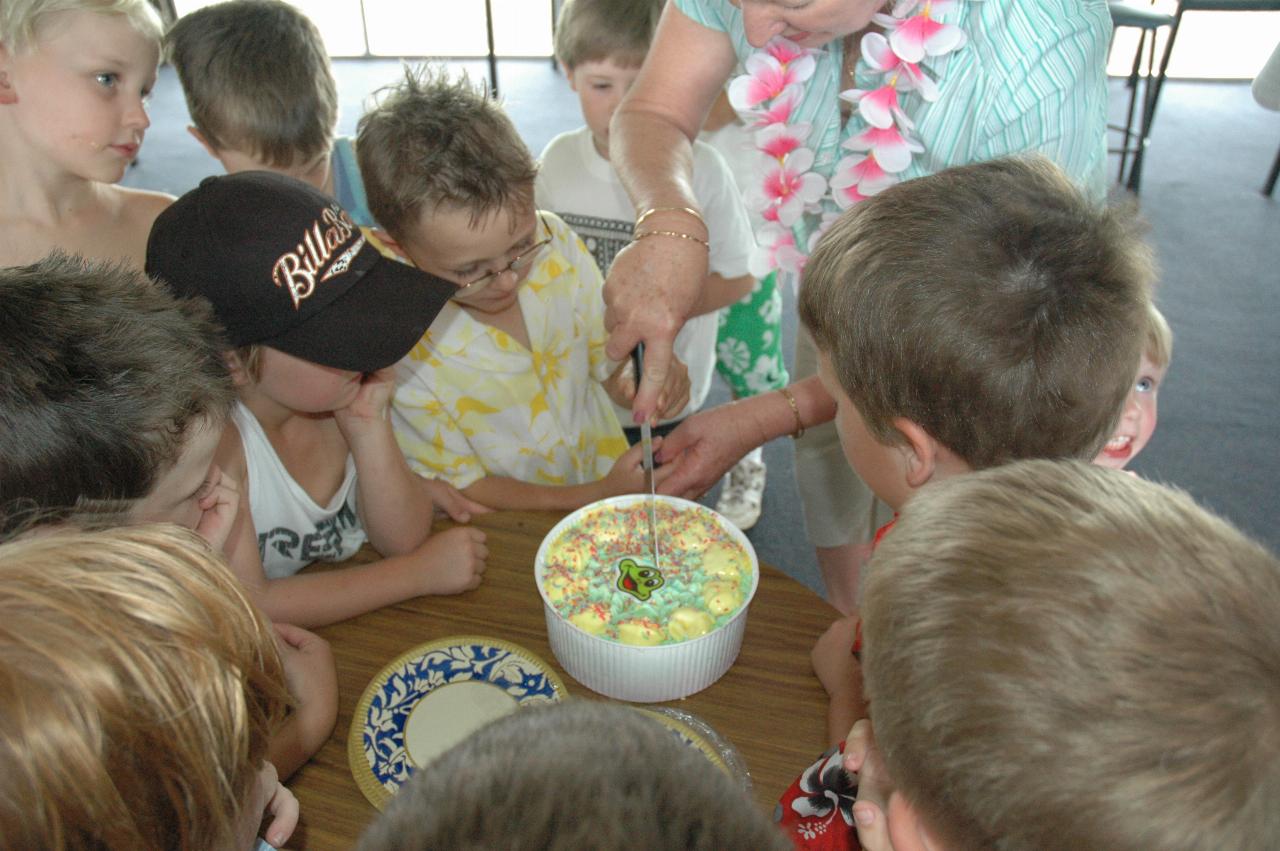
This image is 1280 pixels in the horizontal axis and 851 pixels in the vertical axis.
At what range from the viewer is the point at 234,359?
1.16 m

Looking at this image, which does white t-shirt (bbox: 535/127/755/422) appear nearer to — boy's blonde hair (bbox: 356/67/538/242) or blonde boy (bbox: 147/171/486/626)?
boy's blonde hair (bbox: 356/67/538/242)

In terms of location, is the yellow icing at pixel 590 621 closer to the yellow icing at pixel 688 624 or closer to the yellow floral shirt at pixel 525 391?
the yellow icing at pixel 688 624

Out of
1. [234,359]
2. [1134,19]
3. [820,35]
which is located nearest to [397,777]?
[234,359]

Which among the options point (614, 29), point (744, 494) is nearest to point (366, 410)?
point (614, 29)

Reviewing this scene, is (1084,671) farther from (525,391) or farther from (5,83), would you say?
(5,83)

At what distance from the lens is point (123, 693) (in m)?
0.55

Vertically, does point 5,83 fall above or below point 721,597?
above

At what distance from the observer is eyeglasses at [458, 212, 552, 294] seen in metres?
1.52

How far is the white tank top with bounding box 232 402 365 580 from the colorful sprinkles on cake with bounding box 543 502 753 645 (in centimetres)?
38

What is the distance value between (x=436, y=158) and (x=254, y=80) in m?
0.67

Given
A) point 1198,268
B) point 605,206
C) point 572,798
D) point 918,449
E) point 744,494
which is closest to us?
point 572,798

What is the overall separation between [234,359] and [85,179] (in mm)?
856

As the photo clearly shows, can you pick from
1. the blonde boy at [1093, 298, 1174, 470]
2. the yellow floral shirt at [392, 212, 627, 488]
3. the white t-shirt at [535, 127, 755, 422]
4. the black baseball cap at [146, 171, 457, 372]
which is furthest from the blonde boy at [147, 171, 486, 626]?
the blonde boy at [1093, 298, 1174, 470]

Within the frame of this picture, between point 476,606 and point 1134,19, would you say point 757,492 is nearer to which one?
point 476,606
